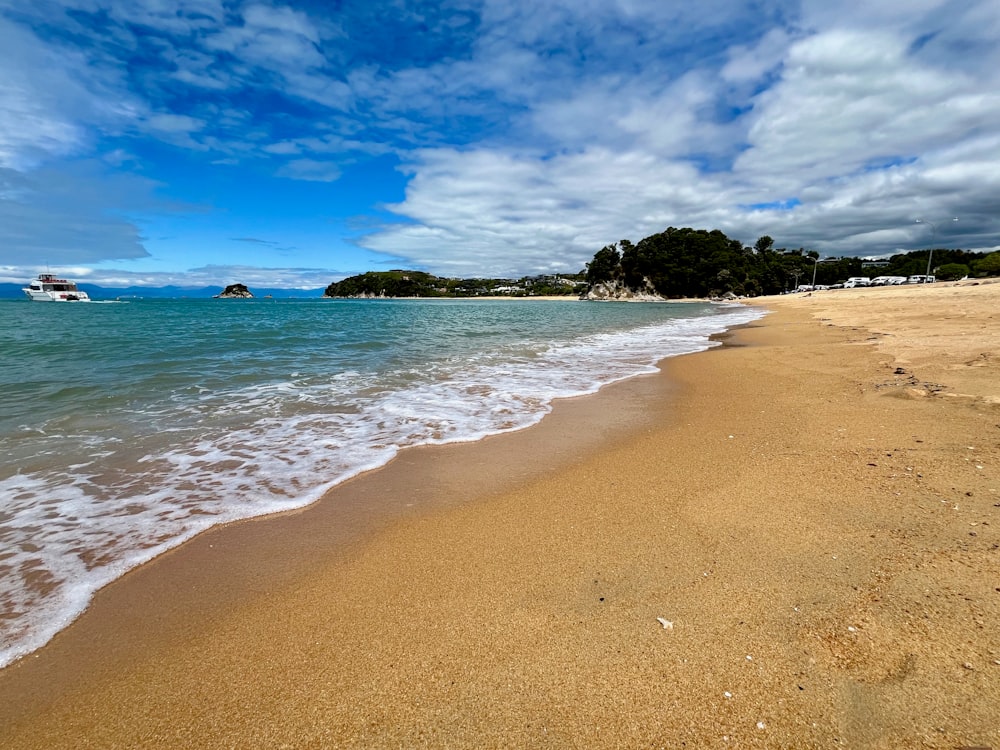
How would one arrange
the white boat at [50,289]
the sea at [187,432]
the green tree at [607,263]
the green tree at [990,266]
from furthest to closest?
the green tree at [607,263]
the white boat at [50,289]
the green tree at [990,266]
the sea at [187,432]

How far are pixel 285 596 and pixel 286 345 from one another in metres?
→ 16.3

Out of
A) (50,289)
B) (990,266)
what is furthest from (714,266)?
(50,289)

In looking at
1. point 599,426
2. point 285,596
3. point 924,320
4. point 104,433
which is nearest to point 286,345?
point 104,433

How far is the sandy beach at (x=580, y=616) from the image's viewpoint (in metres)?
1.91

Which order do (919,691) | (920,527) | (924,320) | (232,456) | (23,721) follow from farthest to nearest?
(924,320) → (232,456) → (920,527) → (23,721) → (919,691)

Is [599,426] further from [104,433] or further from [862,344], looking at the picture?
[862,344]

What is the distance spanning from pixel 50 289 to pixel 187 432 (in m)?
143

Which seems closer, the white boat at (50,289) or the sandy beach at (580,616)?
the sandy beach at (580,616)

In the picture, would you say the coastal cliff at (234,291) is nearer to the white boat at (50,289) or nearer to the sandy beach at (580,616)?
the white boat at (50,289)

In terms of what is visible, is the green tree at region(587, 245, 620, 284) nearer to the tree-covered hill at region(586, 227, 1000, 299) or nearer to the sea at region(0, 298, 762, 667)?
the tree-covered hill at region(586, 227, 1000, 299)

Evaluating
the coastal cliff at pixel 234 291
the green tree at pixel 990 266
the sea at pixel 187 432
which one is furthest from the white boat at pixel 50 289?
the green tree at pixel 990 266

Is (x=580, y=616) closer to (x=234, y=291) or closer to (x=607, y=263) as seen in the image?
(x=607, y=263)

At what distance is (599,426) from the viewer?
252 inches

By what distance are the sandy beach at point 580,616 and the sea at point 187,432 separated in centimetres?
50
